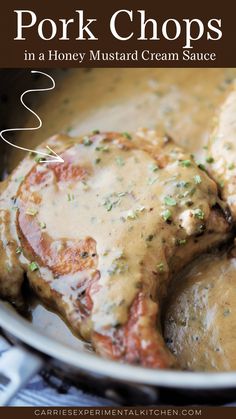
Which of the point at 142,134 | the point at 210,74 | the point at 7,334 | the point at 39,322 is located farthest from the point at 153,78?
the point at 7,334

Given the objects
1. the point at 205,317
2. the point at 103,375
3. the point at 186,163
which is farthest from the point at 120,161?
the point at 103,375

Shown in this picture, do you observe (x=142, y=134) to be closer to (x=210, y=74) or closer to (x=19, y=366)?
(x=210, y=74)

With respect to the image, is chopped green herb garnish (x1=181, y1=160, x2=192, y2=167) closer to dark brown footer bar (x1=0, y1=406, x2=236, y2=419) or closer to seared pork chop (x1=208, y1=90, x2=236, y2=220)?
seared pork chop (x1=208, y1=90, x2=236, y2=220)

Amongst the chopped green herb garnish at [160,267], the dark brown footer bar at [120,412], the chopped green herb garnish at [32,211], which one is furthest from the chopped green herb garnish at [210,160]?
the dark brown footer bar at [120,412]

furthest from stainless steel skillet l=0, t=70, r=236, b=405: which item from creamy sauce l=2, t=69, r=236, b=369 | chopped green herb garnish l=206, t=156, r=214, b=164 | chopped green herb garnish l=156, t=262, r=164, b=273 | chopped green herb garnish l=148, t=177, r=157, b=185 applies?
creamy sauce l=2, t=69, r=236, b=369

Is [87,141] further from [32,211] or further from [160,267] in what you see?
[160,267]

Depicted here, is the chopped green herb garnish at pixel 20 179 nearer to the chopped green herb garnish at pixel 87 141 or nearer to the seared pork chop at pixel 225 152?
the chopped green herb garnish at pixel 87 141
